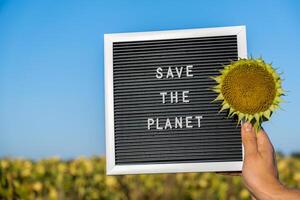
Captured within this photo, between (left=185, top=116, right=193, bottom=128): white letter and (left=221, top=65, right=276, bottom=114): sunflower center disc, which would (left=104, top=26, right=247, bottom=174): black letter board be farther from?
(left=221, top=65, right=276, bottom=114): sunflower center disc

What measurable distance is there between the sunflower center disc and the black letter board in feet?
1.99

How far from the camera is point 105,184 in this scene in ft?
19.8

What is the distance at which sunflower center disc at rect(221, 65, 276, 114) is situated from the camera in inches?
81.3

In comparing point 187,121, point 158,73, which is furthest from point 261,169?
point 158,73

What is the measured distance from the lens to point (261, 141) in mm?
1952

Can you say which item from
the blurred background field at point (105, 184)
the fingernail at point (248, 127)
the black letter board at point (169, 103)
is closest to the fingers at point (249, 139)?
the fingernail at point (248, 127)

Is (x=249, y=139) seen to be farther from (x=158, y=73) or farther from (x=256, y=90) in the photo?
(x=158, y=73)

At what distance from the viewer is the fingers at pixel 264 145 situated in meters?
1.90

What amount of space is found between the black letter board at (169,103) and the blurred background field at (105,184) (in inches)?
120

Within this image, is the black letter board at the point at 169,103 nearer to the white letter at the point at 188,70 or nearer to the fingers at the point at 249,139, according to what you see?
the white letter at the point at 188,70

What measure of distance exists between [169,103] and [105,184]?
11.4 feet

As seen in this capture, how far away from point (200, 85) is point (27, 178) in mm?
3803

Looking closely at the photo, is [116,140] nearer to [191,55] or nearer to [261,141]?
[191,55]

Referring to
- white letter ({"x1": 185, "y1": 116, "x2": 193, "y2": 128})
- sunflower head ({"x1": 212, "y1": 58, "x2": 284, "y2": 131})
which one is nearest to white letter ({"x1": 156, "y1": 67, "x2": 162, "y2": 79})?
white letter ({"x1": 185, "y1": 116, "x2": 193, "y2": 128})
